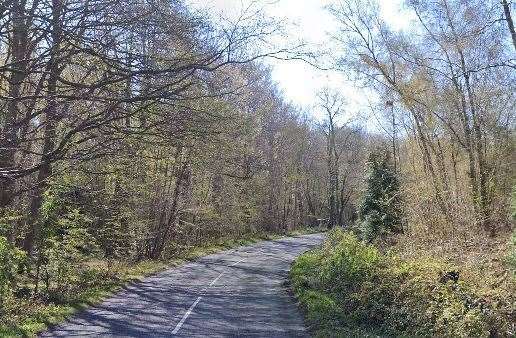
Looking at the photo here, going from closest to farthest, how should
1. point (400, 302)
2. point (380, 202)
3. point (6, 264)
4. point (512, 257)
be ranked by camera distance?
point (6, 264) → point (512, 257) → point (400, 302) → point (380, 202)

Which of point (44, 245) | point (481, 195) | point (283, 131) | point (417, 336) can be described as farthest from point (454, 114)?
point (283, 131)

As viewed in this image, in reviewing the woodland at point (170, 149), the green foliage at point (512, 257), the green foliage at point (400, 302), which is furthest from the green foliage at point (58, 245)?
the green foliage at point (512, 257)

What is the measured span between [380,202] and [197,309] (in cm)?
1507

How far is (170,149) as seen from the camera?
13.8 m

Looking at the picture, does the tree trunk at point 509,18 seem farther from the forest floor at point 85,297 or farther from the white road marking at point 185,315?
the forest floor at point 85,297

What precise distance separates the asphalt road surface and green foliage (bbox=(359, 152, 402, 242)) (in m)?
6.16

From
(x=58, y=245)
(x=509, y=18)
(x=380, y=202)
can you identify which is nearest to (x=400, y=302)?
(x=509, y=18)

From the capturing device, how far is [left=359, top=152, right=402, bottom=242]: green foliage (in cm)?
2674

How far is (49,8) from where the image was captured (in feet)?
20.9

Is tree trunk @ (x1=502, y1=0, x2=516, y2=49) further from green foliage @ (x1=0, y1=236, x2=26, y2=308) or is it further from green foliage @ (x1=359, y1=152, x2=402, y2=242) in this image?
green foliage @ (x1=0, y1=236, x2=26, y2=308)

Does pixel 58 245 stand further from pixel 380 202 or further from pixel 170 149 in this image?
pixel 380 202

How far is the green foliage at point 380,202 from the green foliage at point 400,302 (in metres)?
9.88

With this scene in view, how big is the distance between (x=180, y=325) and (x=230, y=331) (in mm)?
1226

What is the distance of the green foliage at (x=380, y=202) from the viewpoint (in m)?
26.7
